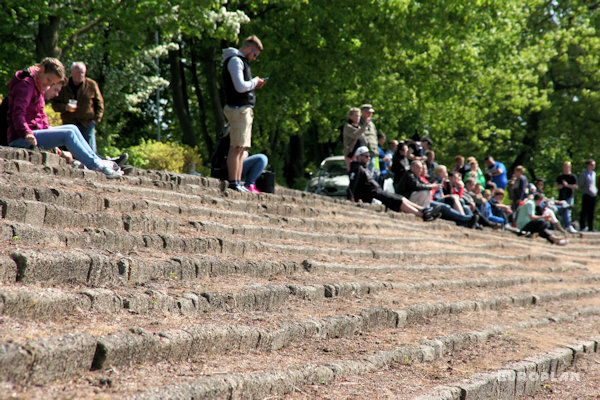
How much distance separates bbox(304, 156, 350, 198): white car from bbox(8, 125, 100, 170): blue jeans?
1141cm

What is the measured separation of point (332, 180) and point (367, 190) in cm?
583

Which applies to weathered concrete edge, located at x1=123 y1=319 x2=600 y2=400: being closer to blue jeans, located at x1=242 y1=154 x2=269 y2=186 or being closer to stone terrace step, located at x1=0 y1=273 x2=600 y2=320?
stone terrace step, located at x1=0 y1=273 x2=600 y2=320

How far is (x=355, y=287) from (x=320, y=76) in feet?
49.7

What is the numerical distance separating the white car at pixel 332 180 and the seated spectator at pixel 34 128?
1136 centimetres

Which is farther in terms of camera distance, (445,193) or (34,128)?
(445,193)

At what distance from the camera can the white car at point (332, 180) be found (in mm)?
18609

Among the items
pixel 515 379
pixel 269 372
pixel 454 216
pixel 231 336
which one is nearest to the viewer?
pixel 269 372

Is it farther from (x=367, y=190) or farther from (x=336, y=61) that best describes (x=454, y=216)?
(x=336, y=61)

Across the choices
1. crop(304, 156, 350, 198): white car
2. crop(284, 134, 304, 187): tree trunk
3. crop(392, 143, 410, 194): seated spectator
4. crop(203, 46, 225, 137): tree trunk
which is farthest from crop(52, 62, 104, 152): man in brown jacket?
crop(284, 134, 304, 187): tree trunk

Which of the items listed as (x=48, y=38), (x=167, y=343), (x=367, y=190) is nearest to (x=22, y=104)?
(x=167, y=343)

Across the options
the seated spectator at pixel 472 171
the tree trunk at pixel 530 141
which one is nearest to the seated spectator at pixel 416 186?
the seated spectator at pixel 472 171

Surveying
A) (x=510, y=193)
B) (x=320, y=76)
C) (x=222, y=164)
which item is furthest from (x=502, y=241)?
(x=320, y=76)

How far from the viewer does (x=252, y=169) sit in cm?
984

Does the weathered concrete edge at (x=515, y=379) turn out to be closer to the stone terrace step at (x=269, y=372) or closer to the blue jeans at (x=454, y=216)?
the stone terrace step at (x=269, y=372)
